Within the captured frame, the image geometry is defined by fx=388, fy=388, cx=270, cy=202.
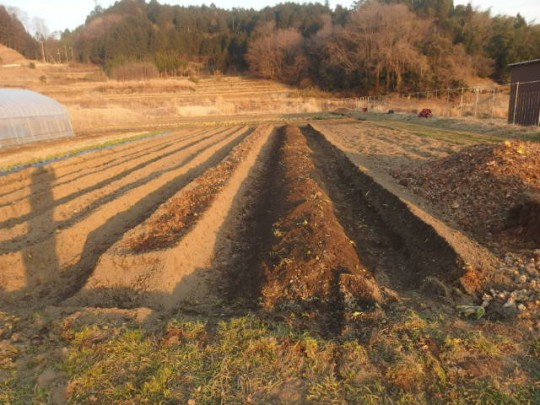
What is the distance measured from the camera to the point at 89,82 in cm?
6362

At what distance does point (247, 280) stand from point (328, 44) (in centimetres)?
5958

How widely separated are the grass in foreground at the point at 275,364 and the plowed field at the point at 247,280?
0.02 meters

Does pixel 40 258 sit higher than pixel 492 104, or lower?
lower

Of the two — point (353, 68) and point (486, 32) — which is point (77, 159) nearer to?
point (353, 68)

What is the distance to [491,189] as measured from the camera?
25.7ft

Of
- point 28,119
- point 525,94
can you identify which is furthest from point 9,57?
point 525,94

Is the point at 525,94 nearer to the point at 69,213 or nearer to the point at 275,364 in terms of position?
the point at 69,213

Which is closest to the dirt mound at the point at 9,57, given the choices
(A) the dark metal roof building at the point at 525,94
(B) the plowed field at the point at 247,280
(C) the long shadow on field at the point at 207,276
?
(B) the plowed field at the point at 247,280

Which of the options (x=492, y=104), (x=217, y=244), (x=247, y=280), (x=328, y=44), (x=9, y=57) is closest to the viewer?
(x=247, y=280)

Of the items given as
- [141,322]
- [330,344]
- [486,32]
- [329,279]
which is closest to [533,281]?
[329,279]

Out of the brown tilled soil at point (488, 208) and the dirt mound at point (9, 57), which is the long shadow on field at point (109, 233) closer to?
the brown tilled soil at point (488, 208)

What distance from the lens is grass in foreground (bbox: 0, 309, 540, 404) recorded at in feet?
10.2

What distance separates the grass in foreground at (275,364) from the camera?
312 centimetres

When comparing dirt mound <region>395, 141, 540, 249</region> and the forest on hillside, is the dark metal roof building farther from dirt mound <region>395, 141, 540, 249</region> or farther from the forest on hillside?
the forest on hillside
